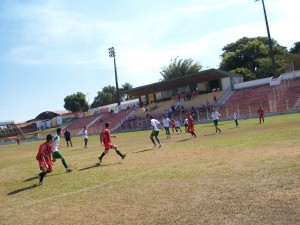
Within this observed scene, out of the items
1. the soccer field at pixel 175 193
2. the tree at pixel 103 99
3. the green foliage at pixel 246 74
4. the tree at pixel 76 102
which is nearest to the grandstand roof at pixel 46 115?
the tree at pixel 76 102

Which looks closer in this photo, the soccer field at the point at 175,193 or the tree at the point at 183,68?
the soccer field at the point at 175,193

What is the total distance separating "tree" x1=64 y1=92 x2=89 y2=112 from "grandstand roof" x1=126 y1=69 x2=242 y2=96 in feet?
137

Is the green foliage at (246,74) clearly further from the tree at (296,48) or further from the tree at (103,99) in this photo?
the tree at (103,99)

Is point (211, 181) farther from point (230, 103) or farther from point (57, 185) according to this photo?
point (230, 103)

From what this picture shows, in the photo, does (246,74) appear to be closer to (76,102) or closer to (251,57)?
(251,57)

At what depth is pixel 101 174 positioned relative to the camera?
12.0 meters

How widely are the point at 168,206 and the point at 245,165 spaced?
12.7 feet

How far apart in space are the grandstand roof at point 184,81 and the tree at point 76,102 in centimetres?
4167

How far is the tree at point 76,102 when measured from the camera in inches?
4038

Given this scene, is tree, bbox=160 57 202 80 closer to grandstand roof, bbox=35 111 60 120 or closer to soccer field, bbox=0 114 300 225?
grandstand roof, bbox=35 111 60 120

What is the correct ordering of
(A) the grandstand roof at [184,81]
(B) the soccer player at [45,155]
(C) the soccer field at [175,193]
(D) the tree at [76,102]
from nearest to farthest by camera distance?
(C) the soccer field at [175,193]
(B) the soccer player at [45,155]
(A) the grandstand roof at [184,81]
(D) the tree at [76,102]

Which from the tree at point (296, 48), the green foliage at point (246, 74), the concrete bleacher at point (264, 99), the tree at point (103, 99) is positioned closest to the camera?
the concrete bleacher at point (264, 99)

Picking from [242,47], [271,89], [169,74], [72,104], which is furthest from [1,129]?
[271,89]

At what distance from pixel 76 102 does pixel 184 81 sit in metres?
53.8
